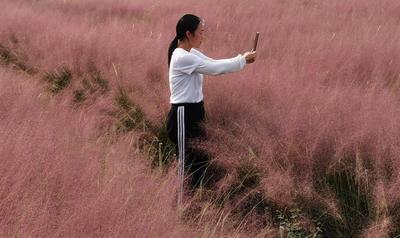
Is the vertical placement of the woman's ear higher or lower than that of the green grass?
higher

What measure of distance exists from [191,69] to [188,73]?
0.04 metres

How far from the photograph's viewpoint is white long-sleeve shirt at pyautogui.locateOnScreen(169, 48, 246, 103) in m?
2.67

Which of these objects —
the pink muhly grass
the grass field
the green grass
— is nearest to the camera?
Answer: the pink muhly grass

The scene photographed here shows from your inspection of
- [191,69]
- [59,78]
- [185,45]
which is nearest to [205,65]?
[191,69]

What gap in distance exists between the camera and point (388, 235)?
2.25m

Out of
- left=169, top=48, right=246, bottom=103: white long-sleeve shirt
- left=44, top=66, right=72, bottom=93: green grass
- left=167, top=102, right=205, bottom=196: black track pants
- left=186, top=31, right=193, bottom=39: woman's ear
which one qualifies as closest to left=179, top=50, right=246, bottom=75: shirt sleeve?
left=169, top=48, right=246, bottom=103: white long-sleeve shirt

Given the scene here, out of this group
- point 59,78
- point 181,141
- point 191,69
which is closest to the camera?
point 191,69

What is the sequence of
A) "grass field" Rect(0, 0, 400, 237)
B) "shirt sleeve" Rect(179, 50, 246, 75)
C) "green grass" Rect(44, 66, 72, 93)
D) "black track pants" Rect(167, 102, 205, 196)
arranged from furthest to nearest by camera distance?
"green grass" Rect(44, 66, 72, 93) < "black track pants" Rect(167, 102, 205, 196) < "shirt sleeve" Rect(179, 50, 246, 75) < "grass field" Rect(0, 0, 400, 237)

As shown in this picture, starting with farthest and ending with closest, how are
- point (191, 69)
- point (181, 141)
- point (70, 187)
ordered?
1. point (181, 141)
2. point (191, 69)
3. point (70, 187)

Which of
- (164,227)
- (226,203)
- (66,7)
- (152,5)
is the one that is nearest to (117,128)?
(226,203)

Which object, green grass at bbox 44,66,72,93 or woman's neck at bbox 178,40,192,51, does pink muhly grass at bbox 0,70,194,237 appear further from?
green grass at bbox 44,66,72,93

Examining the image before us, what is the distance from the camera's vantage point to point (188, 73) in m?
2.69

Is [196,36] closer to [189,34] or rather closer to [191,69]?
[189,34]

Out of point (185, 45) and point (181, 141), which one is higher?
point (185, 45)
